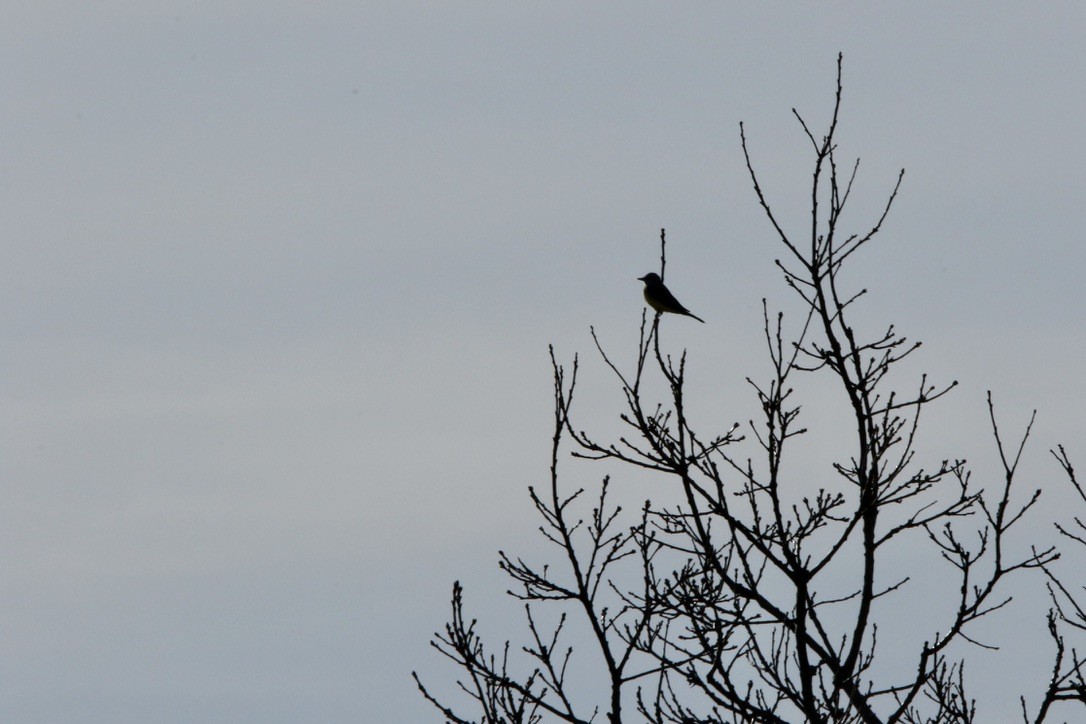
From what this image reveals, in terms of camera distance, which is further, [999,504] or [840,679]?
[999,504]

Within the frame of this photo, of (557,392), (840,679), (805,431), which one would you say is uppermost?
(557,392)

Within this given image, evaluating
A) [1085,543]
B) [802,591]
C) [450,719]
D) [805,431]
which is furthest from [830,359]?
[450,719]

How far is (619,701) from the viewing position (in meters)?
6.34

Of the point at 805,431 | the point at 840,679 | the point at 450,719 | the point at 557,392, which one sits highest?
the point at 557,392

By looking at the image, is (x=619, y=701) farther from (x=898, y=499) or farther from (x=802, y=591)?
(x=898, y=499)

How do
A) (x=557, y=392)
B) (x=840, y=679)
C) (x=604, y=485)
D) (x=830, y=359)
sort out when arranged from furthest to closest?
1. (x=604, y=485)
2. (x=557, y=392)
3. (x=830, y=359)
4. (x=840, y=679)

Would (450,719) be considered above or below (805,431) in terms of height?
below

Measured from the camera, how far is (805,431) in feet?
21.4

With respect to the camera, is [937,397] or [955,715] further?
[955,715]

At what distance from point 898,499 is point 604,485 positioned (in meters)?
1.72

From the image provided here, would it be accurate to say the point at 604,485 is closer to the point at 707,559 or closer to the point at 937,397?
the point at 707,559

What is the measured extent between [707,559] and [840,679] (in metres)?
0.91

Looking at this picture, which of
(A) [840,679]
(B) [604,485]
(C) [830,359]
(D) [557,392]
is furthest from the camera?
(B) [604,485]

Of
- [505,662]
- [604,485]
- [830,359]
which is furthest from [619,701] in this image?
[830,359]
